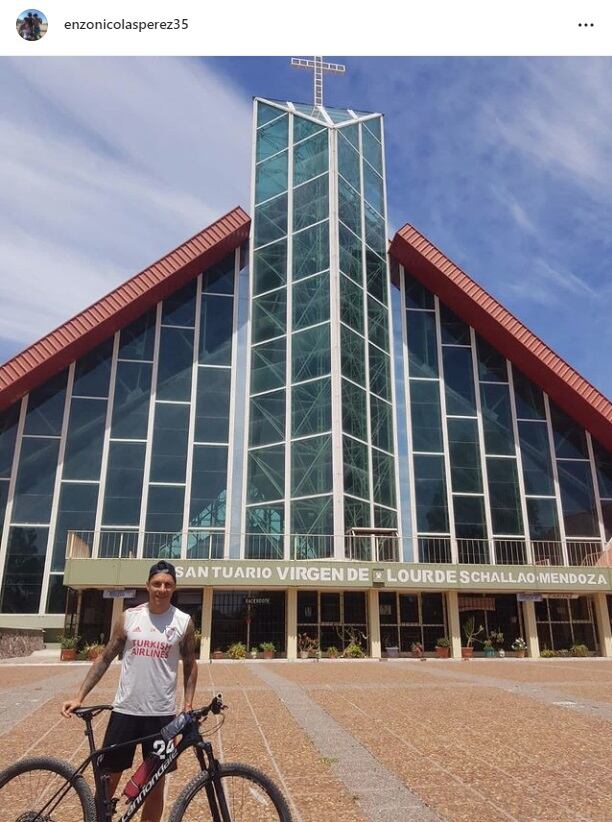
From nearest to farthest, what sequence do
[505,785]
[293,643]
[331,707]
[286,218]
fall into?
[505,785], [331,707], [293,643], [286,218]

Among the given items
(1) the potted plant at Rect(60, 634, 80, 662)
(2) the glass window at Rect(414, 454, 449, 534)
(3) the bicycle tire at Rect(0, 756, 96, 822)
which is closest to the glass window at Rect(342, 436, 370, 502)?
(2) the glass window at Rect(414, 454, 449, 534)

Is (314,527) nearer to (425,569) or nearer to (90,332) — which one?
(425,569)

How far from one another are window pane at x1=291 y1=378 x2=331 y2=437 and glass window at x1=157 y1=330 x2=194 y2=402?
537cm

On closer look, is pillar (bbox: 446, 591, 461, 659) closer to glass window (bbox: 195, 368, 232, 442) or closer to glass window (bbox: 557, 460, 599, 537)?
glass window (bbox: 557, 460, 599, 537)

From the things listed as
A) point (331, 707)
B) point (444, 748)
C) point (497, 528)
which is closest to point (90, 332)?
point (497, 528)

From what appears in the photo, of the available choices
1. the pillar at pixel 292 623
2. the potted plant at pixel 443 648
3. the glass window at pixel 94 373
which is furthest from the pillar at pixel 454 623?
the glass window at pixel 94 373

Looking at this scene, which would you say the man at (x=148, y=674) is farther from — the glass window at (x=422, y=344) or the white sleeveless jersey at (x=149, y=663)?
the glass window at (x=422, y=344)

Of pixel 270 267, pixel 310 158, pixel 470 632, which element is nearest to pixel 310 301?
pixel 270 267

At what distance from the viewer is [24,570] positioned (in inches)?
1115

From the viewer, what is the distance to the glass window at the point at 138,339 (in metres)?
32.8

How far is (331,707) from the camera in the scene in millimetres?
11375

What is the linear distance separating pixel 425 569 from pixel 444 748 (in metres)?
19.2

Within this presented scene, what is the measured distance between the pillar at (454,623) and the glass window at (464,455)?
616 cm

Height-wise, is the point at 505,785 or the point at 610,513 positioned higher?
the point at 610,513
